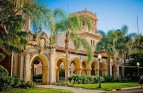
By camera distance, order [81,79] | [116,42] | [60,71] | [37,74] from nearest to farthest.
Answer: [81,79] → [116,42] → [60,71] → [37,74]

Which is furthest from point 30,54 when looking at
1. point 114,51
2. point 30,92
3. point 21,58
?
point 114,51

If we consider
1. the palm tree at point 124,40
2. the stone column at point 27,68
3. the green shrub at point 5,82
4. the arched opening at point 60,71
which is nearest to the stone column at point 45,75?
the stone column at point 27,68

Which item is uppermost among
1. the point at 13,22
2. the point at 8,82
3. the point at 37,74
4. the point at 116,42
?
the point at 116,42

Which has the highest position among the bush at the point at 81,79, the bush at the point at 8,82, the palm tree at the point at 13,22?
the palm tree at the point at 13,22

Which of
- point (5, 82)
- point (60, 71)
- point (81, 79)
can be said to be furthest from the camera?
point (60, 71)

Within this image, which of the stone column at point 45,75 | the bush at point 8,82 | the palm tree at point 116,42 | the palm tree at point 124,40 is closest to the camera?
the bush at point 8,82

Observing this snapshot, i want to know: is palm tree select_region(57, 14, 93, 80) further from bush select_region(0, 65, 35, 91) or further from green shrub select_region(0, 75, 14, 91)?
green shrub select_region(0, 75, 14, 91)

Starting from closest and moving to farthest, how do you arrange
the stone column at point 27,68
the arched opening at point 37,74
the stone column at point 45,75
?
1. the stone column at point 27,68
2. the stone column at point 45,75
3. the arched opening at point 37,74

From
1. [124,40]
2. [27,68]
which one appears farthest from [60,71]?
[27,68]

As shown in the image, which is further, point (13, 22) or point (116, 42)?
point (116, 42)

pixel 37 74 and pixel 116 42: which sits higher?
pixel 116 42

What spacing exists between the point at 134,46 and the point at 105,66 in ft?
28.2

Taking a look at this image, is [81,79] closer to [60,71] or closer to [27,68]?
[27,68]

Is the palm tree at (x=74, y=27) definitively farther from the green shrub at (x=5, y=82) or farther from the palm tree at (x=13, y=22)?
the green shrub at (x=5, y=82)
